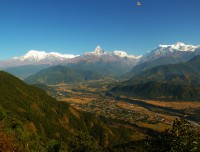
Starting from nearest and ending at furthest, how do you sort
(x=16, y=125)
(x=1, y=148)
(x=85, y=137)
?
(x=1, y=148)
(x=85, y=137)
(x=16, y=125)

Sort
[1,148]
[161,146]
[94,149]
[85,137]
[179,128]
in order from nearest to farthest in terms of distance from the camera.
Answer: [1,148] → [179,128] → [161,146] → [94,149] → [85,137]

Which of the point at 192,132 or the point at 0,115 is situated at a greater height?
the point at 192,132

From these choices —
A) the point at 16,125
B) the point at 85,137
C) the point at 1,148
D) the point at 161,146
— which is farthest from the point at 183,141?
the point at 16,125

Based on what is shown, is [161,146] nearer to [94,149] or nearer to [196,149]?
[196,149]

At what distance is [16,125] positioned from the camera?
175 meters

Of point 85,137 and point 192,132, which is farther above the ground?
point 192,132

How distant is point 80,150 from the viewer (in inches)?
4722

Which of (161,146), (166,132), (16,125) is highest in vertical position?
(166,132)

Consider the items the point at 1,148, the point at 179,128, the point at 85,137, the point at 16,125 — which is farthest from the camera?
the point at 16,125

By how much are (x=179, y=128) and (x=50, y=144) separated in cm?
10010

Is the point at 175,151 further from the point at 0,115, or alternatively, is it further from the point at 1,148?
the point at 0,115

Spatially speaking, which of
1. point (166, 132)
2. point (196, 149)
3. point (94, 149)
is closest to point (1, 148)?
point (166, 132)

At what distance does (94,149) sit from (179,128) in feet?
268

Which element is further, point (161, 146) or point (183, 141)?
point (161, 146)
